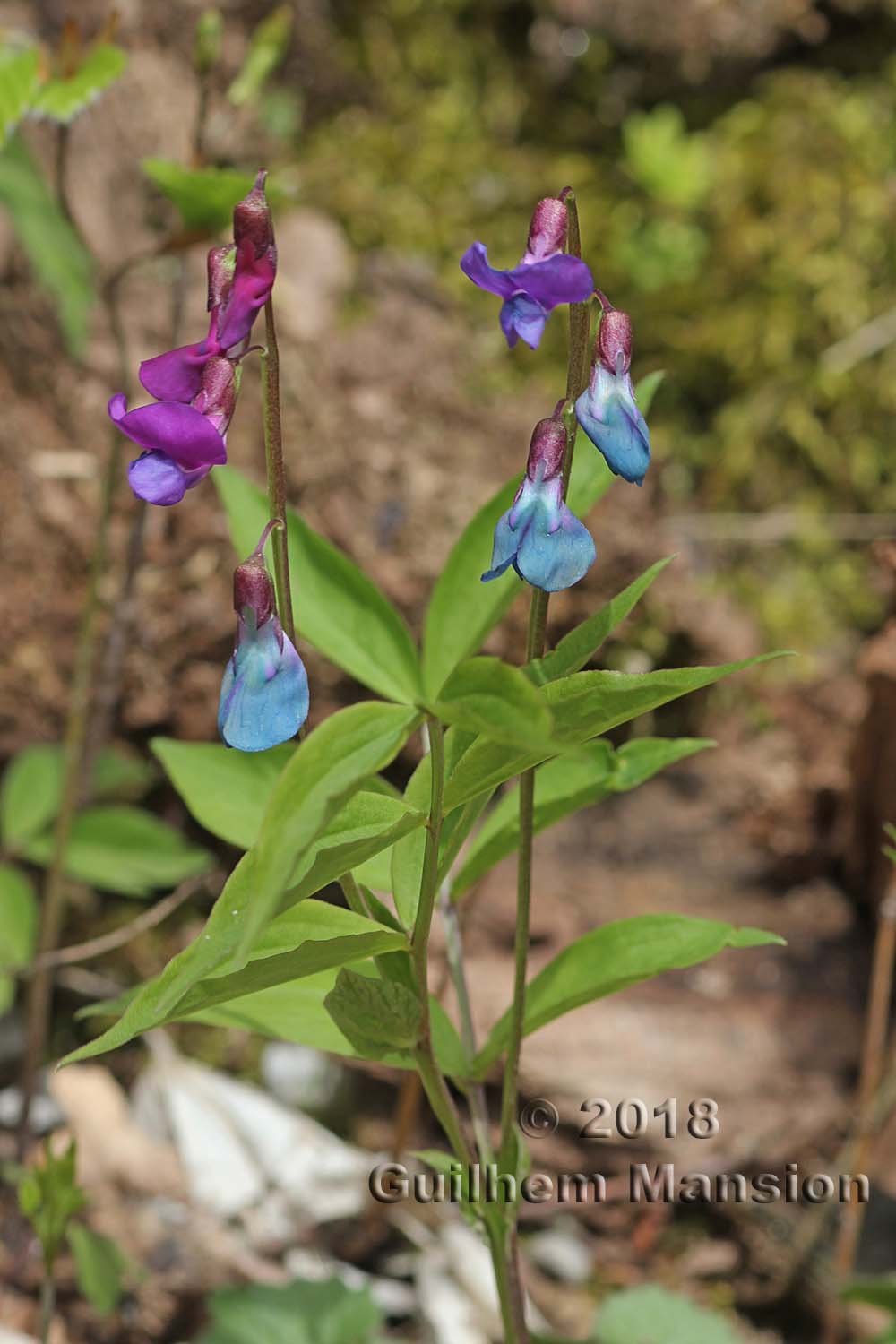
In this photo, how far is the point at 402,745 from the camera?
97 cm

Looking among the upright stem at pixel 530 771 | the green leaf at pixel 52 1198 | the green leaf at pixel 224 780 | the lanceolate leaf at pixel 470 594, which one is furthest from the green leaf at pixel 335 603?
the green leaf at pixel 52 1198

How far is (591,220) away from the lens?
12.2 feet

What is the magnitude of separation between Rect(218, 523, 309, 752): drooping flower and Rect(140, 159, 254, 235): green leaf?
1.71ft

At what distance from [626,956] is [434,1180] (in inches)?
40.4

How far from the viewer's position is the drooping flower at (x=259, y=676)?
1.12 m

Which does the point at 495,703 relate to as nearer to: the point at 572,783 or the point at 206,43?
the point at 572,783

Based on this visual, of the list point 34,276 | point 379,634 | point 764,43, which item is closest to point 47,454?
point 34,276

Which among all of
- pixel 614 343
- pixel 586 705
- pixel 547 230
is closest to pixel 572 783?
pixel 586 705

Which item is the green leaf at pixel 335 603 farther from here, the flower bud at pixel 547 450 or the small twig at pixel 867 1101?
the small twig at pixel 867 1101

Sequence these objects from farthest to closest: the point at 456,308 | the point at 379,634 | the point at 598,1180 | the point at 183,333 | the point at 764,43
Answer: the point at 764,43 < the point at 456,308 < the point at 183,333 < the point at 598,1180 < the point at 379,634

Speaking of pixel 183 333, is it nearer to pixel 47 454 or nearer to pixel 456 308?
pixel 47 454

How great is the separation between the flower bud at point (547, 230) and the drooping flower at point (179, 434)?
30cm

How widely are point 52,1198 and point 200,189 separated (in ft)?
4.65

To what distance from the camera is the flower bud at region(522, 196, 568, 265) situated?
42.8 inches
